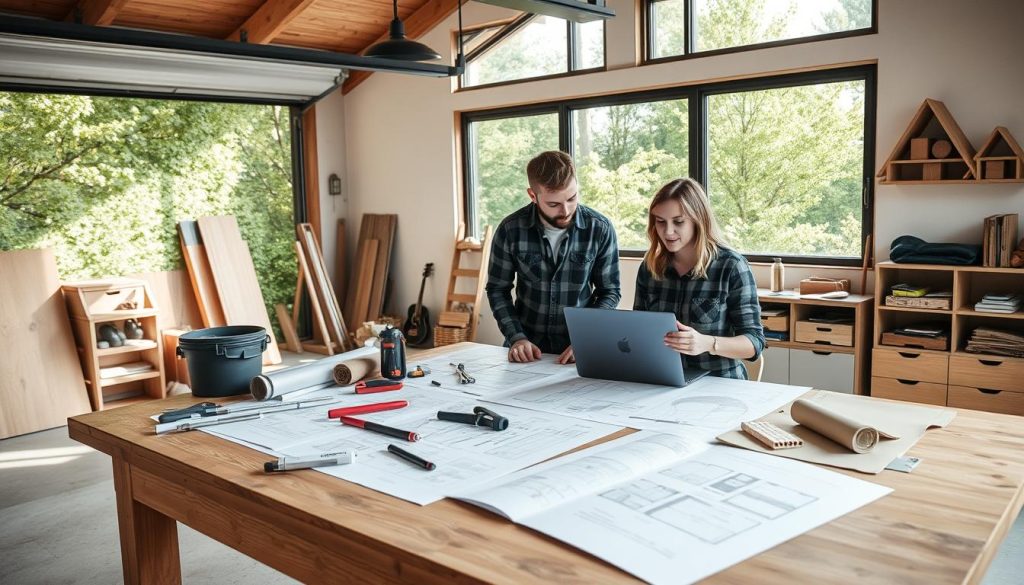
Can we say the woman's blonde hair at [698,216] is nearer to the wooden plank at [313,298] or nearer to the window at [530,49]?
the window at [530,49]

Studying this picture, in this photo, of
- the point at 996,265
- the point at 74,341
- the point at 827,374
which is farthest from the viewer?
the point at 74,341

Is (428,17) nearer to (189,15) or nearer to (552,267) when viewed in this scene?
(189,15)

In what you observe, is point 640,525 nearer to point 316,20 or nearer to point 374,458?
point 374,458

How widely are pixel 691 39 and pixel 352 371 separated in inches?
165

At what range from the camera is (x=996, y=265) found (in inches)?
173

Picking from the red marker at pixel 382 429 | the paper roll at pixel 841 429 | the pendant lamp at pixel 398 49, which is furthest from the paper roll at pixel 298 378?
the pendant lamp at pixel 398 49

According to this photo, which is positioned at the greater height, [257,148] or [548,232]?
[257,148]

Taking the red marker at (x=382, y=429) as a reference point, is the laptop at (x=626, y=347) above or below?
above

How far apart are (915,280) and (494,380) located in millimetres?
3438

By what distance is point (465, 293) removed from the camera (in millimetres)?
7375

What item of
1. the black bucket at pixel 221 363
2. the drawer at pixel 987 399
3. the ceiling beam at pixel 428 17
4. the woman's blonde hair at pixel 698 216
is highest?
the ceiling beam at pixel 428 17

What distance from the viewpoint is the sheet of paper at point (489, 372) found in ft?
8.25

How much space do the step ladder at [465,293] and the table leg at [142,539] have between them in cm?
463

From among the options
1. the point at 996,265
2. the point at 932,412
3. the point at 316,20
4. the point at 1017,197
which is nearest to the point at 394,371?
the point at 932,412
